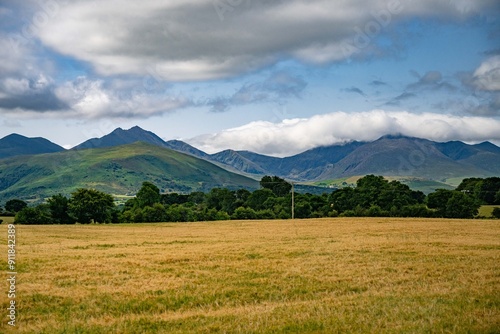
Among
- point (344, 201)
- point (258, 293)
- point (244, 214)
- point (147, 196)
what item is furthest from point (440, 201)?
point (258, 293)

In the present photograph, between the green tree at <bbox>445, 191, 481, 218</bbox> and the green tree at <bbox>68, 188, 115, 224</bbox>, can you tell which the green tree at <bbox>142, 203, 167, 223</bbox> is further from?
the green tree at <bbox>445, 191, 481, 218</bbox>

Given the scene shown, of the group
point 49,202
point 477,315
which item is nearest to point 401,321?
point 477,315

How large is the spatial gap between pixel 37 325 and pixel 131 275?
30.8 ft

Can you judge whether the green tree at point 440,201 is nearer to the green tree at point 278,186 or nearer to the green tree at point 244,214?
the green tree at point 244,214

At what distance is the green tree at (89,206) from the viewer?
110 m

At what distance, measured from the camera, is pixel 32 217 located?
4033 inches

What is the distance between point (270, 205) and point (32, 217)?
75696mm

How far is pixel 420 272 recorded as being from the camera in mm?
25547

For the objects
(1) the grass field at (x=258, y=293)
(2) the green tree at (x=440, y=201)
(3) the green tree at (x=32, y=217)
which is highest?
(2) the green tree at (x=440, y=201)

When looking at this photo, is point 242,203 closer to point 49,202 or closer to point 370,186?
point 370,186

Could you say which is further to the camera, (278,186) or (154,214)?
(278,186)

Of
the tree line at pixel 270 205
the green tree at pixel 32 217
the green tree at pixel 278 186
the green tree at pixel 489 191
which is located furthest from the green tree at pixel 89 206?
the green tree at pixel 489 191

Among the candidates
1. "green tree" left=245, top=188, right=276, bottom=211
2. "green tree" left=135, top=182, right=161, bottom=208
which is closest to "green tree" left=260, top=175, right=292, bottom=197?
"green tree" left=245, top=188, right=276, bottom=211

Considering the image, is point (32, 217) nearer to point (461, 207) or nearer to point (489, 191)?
point (461, 207)
